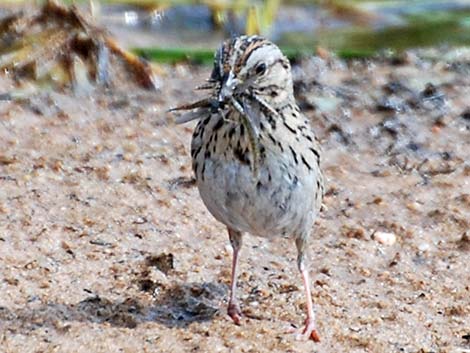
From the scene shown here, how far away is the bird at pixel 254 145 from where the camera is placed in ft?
18.3

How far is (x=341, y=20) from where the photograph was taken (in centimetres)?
1287

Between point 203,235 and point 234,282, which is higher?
point 234,282

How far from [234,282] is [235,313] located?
19 centimetres

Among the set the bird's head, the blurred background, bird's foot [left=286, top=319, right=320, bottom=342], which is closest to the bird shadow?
bird's foot [left=286, top=319, right=320, bottom=342]

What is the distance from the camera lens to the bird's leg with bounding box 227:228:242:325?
6.15 meters

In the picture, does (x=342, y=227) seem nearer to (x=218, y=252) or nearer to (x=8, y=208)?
(x=218, y=252)

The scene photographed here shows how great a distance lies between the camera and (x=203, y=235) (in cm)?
712

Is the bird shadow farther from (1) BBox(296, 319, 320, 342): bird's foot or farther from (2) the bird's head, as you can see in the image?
(2) the bird's head

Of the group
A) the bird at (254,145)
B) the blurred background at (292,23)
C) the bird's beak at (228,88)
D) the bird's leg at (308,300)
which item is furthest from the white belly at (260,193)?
the blurred background at (292,23)

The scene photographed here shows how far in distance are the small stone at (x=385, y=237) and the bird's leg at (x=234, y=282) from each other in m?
1.11

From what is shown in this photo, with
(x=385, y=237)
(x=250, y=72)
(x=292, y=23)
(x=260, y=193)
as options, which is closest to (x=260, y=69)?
(x=250, y=72)

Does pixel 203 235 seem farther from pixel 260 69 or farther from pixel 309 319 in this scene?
pixel 260 69

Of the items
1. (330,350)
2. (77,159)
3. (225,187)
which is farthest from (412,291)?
(77,159)

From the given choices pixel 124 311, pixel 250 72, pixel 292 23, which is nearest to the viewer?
pixel 250 72
